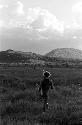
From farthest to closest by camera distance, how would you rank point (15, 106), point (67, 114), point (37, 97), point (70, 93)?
1. point (70, 93)
2. point (37, 97)
3. point (15, 106)
4. point (67, 114)

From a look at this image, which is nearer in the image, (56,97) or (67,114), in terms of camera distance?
(67,114)

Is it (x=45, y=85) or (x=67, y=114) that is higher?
(x=45, y=85)

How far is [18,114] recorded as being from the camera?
12.1 metres

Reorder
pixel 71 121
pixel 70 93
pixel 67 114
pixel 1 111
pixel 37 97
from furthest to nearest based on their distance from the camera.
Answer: pixel 70 93
pixel 37 97
pixel 1 111
pixel 67 114
pixel 71 121

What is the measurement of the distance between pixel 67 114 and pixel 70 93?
7751mm

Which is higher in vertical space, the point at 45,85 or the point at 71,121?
the point at 45,85

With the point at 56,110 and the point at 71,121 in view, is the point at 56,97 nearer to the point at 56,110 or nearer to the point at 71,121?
the point at 56,110

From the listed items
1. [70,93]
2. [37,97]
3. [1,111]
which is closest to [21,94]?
[37,97]

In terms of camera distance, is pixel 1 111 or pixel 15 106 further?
pixel 15 106

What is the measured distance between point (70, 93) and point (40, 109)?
6.56m

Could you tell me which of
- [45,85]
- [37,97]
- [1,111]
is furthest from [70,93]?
[1,111]

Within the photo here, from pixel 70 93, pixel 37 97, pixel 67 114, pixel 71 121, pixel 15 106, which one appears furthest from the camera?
pixel 70 93

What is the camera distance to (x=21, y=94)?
58.1 feet

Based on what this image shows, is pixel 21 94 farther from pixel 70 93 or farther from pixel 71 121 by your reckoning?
pixel 71 121
